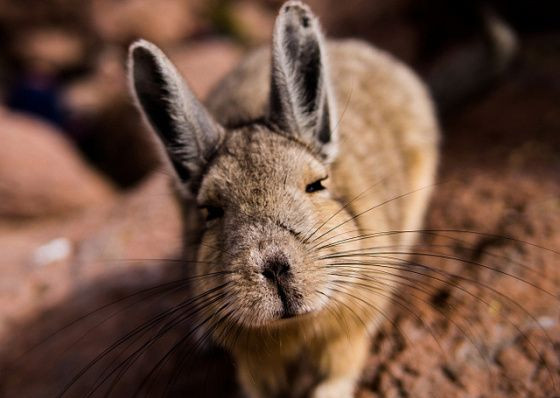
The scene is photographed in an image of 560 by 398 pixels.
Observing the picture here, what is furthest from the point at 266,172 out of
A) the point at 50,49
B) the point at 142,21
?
the point at 50,49

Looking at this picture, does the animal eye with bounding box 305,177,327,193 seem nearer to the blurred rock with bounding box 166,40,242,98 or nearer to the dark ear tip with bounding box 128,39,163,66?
the dark ear tip with bounding box 128,39,163,66

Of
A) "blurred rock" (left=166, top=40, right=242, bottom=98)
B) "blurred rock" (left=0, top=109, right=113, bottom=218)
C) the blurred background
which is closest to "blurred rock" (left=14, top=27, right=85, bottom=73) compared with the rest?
the blurred background

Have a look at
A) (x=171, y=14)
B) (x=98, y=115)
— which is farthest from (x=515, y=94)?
(x=171, y=14)

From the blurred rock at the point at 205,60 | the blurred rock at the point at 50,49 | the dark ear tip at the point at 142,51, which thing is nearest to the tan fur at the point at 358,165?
the dark ear tip at the point at 142,51

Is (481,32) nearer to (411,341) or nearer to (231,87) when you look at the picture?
(231,87)

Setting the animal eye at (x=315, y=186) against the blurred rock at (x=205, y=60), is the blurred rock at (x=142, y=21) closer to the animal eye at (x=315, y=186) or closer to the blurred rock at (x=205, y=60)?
the blurred rock at (x=205, y=60)

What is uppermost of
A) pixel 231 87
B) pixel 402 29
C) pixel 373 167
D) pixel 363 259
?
pixel 402 29
